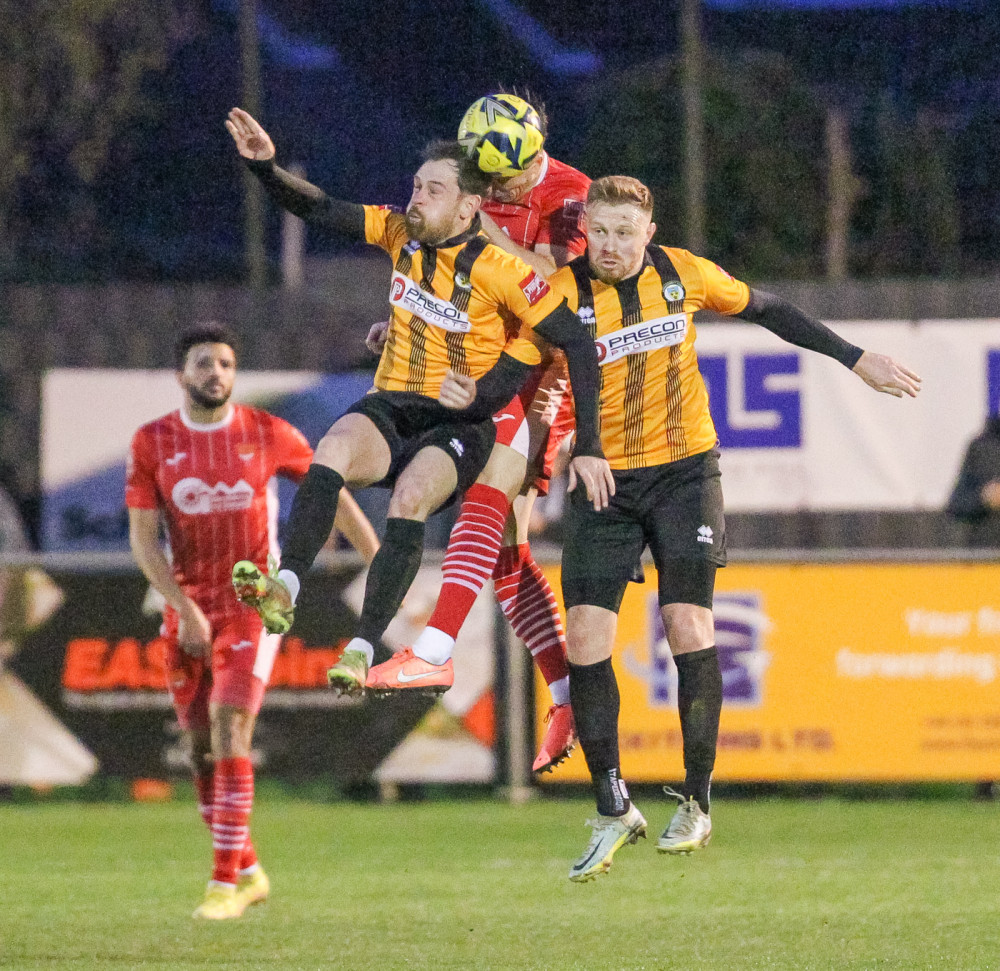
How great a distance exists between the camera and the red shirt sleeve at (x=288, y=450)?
9.20 m

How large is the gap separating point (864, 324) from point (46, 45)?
7975 millimetres

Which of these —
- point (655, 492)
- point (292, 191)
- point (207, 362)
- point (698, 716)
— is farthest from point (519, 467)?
point (207, 362)

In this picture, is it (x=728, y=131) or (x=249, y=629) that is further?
(x=728, y=131)

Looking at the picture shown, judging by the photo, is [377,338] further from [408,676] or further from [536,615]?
[408,676]

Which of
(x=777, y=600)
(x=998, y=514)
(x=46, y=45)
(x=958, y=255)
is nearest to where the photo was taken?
(x=777, y=600)

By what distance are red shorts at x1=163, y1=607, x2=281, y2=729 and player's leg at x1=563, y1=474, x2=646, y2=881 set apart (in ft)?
7.06

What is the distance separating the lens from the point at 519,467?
7.22m

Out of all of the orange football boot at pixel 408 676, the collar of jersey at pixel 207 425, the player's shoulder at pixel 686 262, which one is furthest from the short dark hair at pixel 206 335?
the orange football boot at pixel 408 676

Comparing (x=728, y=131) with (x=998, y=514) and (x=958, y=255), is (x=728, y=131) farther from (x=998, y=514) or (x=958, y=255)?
(x=998, y=514)

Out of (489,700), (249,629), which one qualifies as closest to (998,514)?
(489,700)

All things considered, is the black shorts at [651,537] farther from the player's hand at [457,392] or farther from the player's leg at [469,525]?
the player's hand at [457,392]

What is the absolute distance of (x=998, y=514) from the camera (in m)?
13.6

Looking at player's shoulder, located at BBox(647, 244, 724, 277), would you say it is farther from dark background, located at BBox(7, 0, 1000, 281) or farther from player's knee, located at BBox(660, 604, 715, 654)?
dark background, located at BBox(7, 0, 1000, 281)

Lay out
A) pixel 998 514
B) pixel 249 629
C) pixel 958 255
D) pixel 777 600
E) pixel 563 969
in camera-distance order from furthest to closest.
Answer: pixel 958 255, pixel 998 514, pixel 777 600, pixel 249 629, pixel 563 969
